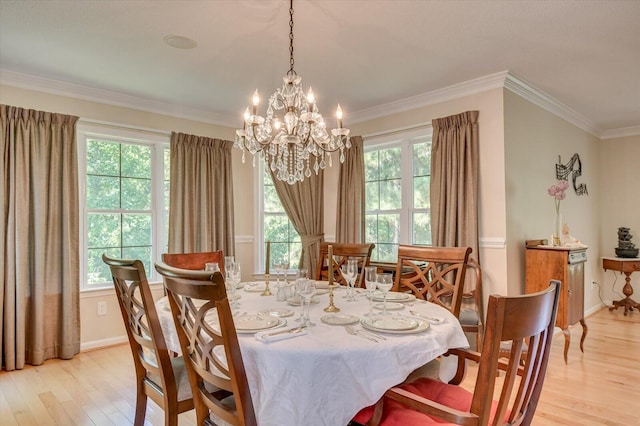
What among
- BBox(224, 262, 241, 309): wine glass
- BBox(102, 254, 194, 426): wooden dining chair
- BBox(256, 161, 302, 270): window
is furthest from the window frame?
BBox(102, 254, 194, 426): wooden dining chair

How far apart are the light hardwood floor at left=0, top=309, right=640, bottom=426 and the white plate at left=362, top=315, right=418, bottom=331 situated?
1.37 m

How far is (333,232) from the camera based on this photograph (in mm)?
4914

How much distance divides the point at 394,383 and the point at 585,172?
16.8 ft

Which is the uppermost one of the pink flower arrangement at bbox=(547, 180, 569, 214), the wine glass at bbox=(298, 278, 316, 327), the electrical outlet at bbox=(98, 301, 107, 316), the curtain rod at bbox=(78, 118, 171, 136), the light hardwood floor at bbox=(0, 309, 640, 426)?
the curtain rod at bbox=(78, 118, 171, 136)

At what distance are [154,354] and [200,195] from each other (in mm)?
2759

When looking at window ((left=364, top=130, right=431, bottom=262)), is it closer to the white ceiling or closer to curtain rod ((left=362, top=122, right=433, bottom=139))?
curtain rod ((left=362, top=122, right=433, bottom=139))

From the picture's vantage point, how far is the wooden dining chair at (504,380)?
1.08 m

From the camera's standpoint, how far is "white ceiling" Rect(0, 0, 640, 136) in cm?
238

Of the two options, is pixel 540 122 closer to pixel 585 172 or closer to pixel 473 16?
pixel 585 172

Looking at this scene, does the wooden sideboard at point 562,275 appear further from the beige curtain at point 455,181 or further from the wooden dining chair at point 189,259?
the wooden dining chair at point 189,259

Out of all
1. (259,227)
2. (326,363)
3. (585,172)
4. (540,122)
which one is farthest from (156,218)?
(585,172)

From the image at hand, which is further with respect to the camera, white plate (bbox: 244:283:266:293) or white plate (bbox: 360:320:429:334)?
white plate (bbox: 244:283:266:293)

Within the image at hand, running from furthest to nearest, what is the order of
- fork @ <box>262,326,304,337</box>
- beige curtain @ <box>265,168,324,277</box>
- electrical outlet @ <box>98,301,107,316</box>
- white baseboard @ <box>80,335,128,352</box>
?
1. beige curtain @ <box>265,168,324,277</box>
2. electrical outlet @ <box>98,301,107,316</box>
3. white baseboard @ <box>80,335,128,352</box>
4. fork @ <box>262,326,304,337</box>

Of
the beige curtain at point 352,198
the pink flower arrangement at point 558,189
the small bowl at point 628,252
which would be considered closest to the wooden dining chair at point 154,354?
the beige curtain at point 352,198
